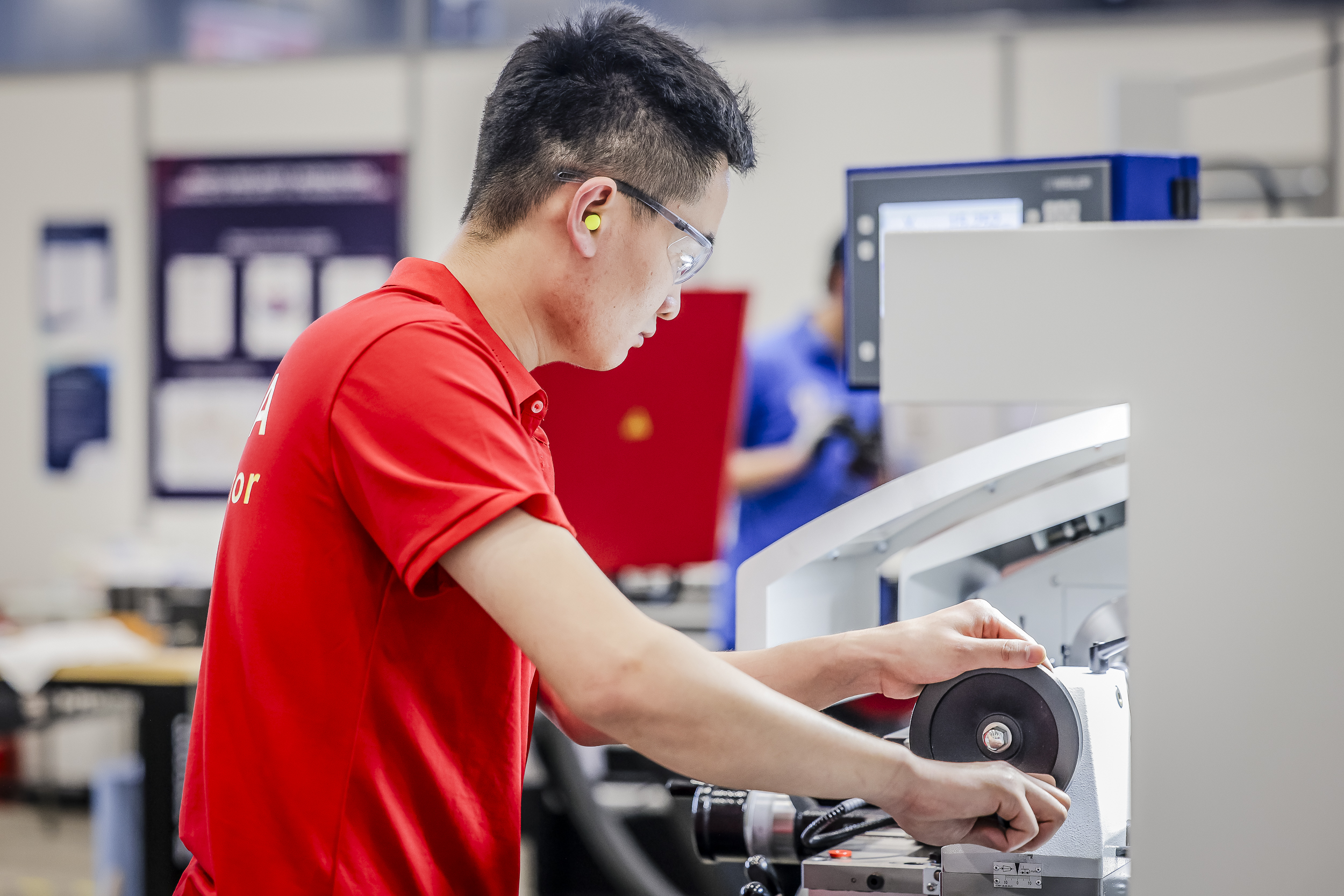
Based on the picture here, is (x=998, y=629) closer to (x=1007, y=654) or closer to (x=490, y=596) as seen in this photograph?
(x=1007, y=654)

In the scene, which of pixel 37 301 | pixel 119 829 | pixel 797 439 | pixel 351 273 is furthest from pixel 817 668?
pixel 37 301

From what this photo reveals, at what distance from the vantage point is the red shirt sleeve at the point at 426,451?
2.49 ft

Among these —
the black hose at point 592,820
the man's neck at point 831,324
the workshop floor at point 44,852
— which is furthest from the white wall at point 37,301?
the man's neck at point 831,324

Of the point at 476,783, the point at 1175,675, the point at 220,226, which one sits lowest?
the point at 476,783

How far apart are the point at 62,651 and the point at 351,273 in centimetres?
155

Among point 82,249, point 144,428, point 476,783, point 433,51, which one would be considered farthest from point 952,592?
point 82,249

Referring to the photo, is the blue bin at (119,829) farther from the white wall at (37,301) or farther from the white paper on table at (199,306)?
the white paper on table at (199,306)

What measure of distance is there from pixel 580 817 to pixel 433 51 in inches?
99.3

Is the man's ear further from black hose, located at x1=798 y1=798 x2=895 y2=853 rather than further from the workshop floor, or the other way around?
the workshop floor

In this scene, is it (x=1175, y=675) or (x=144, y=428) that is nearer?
(x=1175, y=675)

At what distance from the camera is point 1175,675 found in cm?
81

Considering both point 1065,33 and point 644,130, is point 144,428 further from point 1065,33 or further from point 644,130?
point 644,130

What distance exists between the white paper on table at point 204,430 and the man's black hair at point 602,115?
3203mm

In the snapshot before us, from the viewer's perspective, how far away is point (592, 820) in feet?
9.12
